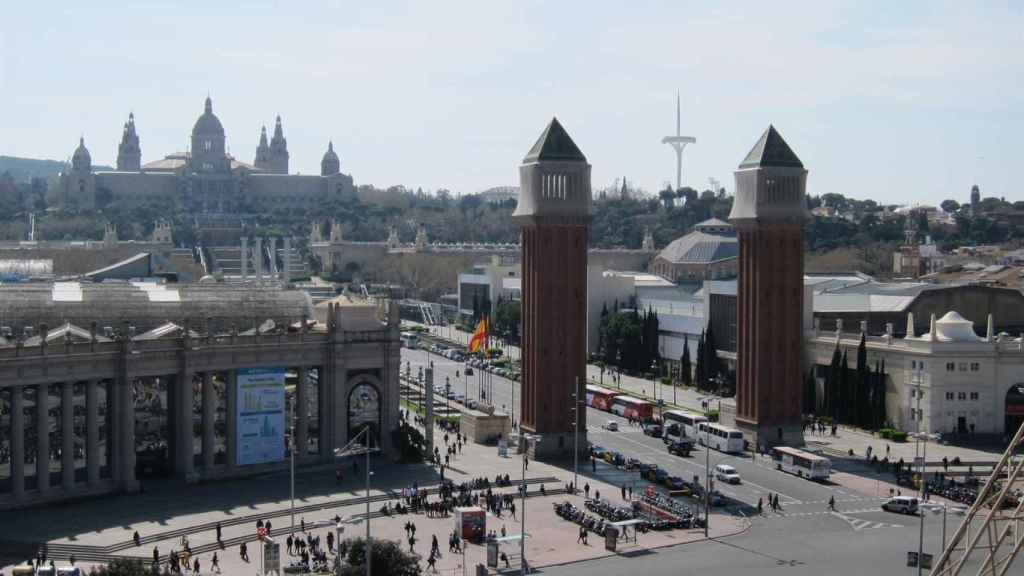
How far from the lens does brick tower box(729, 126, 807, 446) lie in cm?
8119

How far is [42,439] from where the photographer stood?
60.9 metres

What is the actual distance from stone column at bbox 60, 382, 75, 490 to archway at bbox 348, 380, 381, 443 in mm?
15729

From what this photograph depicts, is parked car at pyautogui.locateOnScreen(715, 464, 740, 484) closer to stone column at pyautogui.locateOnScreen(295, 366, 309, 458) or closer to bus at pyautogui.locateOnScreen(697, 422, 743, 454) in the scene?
bus at pyautogui.locateOnScreen(697, 422, 743, 454)

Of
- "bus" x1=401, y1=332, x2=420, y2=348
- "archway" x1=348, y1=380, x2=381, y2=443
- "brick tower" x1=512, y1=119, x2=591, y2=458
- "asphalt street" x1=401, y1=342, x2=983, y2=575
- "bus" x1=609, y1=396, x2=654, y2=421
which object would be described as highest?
"brick tower" x1=512, y1=119, x2=591, y2=458

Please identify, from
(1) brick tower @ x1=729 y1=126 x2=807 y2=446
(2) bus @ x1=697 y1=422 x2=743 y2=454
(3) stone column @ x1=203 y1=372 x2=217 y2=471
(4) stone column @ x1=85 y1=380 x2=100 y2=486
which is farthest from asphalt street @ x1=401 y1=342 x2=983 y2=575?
(4) stone column @ x1=85 y1=380 x2=100 y2=486

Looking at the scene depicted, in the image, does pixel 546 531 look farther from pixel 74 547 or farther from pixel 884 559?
pixel 74 547

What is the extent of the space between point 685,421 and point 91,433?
3712 cm

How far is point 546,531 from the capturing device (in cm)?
5894

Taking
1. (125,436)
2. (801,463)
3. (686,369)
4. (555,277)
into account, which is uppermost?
(555,277)

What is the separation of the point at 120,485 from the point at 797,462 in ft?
115

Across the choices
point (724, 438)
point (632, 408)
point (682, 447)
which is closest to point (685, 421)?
point (724, 438)

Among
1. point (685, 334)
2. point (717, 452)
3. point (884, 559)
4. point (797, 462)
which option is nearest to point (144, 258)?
point (685, 334)

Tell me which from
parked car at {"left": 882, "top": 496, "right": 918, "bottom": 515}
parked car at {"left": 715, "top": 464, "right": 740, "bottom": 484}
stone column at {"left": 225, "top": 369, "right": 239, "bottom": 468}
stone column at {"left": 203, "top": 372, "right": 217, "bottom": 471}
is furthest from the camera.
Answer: parked car at {"left": 715, "top": 464, "right": 740, "bottom": 484}

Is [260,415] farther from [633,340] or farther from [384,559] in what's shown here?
[633,340]
